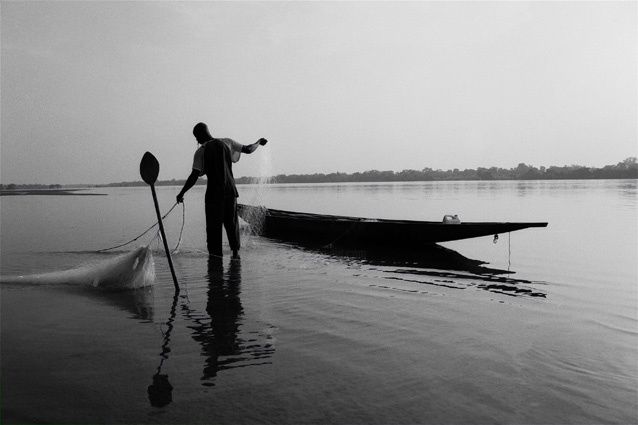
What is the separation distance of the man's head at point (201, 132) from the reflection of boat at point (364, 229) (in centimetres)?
558

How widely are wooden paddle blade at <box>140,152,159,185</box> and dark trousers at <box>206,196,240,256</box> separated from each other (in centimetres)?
218

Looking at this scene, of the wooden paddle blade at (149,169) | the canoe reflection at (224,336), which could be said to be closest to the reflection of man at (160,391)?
the canoe reflection at (224,336)

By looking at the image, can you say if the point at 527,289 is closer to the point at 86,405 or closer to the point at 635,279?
the point at 635,279

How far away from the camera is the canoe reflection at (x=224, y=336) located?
4258mm

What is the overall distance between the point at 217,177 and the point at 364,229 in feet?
17.5

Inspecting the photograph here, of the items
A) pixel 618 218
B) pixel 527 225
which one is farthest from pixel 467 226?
pixel 618 218

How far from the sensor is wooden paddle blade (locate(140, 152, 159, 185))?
A: 7.55 m

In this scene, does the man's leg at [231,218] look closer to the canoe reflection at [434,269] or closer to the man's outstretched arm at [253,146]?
the man's outstretched arm at [253,146]

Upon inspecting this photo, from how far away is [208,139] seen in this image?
964 cm

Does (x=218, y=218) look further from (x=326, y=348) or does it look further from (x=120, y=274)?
(x=326, y=348)

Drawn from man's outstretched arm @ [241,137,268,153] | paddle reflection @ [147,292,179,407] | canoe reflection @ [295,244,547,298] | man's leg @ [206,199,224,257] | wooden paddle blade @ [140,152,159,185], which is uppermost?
man's outstretched arm @ [241,137,268,153]

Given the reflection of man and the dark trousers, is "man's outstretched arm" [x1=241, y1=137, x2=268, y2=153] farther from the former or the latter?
the reflection of man

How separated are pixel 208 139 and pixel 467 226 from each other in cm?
667

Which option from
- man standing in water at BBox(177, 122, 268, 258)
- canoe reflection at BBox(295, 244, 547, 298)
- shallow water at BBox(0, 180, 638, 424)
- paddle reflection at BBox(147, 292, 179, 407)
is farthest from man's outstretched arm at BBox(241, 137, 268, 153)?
paddle reflection at BBox(147, 292, 179, 407)
